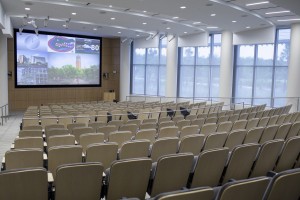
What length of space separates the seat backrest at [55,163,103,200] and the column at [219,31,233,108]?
14051 millimetres

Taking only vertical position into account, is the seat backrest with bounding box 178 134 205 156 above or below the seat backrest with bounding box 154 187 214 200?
below

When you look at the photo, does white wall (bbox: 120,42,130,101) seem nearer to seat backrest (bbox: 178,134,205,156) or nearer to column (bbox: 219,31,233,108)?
column (bbox: 219,31,233,108)

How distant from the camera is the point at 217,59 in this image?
1831 cm

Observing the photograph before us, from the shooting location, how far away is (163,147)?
15.2 ft

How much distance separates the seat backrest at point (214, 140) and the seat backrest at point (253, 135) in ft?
1.59

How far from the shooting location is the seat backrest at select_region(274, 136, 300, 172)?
396cm

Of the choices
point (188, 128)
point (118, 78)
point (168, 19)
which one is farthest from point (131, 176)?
point (118, 78)

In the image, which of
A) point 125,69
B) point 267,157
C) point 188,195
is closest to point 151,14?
point 125,69

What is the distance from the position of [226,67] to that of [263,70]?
197cm

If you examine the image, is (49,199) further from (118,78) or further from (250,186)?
(118,78)

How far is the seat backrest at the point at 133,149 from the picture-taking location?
4.32 meters

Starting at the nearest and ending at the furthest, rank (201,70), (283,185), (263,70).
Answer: (283,185) → (263,70) → (201,70)

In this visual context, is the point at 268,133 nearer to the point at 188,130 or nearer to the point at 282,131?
the point at 282,131

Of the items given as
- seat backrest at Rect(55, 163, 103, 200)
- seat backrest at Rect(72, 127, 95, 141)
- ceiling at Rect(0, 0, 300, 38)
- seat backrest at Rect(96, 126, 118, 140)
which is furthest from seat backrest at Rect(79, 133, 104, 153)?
Result: ceiling at Rect(0, 0, 300, 38)
